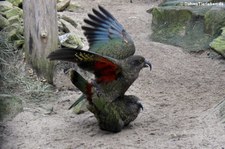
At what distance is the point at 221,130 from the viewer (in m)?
4.12

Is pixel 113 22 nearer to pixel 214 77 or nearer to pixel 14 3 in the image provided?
pixel 214 77

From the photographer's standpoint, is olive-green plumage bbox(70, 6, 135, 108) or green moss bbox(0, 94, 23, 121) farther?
olive-green plumage bbox(70, 6, 135, 108)

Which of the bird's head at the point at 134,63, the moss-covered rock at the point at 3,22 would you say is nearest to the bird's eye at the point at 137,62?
the bird's head at the point at 134,63

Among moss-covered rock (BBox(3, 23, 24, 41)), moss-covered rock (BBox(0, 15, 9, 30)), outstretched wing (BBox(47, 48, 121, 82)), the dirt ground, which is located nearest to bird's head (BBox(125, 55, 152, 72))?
outstretched wing (BBox(47, 48, 121, 82))

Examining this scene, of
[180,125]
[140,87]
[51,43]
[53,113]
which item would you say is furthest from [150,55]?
[180,125]

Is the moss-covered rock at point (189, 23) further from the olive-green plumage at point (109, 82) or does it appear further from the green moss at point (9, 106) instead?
the green moss at point (9, 106)

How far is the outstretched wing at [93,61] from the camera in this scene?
14.1 ft

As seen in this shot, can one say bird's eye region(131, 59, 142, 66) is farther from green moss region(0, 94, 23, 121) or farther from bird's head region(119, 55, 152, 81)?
green moss region(0, 94, 23, 121)

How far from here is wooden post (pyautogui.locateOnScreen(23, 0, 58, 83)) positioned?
5.78m

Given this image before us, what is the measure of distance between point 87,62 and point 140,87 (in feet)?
4.92

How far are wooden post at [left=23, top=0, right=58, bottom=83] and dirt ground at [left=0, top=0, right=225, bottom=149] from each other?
0.38 m

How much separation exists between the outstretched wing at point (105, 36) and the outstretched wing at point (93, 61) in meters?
0.40

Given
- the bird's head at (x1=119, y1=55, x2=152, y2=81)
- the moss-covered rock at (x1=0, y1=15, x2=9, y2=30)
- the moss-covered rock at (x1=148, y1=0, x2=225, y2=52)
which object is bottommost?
the moss-covered rock at (x1=148, y1=0, x2=225, y2=52)

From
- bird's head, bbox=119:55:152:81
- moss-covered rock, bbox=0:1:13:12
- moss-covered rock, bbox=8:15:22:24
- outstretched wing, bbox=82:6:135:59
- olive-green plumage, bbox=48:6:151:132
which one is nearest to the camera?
olive-green plumage, bbox=48:6:151:132
